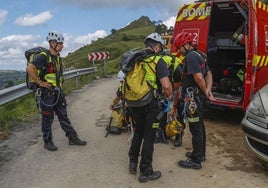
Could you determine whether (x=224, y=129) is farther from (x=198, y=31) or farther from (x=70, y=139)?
(x=70, y=139)

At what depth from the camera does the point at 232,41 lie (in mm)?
8914

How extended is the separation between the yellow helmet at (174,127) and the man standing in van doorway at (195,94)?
95 centimetres

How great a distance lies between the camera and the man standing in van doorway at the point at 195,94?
210 inches

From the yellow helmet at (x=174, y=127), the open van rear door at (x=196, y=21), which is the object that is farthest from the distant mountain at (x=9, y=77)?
the yellow helmet at (x=174, y=127)

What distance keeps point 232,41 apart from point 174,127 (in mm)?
3355

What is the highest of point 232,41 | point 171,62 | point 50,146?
point 232,41

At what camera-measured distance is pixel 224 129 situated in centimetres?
743

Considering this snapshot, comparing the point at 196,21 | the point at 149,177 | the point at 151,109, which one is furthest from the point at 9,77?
the point at 149,177

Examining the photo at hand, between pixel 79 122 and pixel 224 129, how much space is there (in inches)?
116

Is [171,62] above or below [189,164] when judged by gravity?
above

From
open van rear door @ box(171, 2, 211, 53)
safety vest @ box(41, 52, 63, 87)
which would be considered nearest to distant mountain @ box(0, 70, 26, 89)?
safety vest @ box(41, 52, 63, 87)

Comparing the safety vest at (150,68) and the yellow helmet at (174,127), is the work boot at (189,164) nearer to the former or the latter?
the yellow helmet at (174,127)

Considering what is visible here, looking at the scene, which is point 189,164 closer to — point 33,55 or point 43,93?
point 43,93

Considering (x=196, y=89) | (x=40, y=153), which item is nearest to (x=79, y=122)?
(x=40, y=153)
